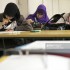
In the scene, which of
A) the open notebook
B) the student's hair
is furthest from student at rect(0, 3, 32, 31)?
the open notebook

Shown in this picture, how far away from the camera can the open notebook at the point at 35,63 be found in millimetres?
362

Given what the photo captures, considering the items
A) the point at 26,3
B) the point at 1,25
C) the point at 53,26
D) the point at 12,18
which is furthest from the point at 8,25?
the point at 26,3

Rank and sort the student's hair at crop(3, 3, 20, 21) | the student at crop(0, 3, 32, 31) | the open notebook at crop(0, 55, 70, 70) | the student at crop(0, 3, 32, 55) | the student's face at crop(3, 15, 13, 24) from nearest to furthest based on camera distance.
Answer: the open notebook at crop(0, 55, 70, 70) < the student at crop(0, 3, 32, 55) < the student at crop(0, 3, 32, 31) < the student's face at crop(3, 15, 13, 24) < the student's hair at crop(3, 3, 20, 21)

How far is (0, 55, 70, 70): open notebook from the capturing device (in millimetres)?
362

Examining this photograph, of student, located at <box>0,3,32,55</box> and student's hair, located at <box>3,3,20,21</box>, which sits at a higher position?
student's hair, located at <box>3,3,20,21</box>

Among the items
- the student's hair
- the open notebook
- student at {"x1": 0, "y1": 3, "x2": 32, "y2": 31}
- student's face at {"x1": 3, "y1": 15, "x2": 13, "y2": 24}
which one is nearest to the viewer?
the open notebook

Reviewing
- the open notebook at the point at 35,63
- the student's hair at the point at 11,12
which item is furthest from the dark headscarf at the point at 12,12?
the open notebook at the point at 35,63

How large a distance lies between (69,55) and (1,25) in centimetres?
205

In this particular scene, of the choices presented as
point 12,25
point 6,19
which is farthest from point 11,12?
point 12,25

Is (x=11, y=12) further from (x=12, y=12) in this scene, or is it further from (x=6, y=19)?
(x=6, y=19)

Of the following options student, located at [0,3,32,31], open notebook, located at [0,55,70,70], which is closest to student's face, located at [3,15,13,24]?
student, located at [0,3,32,31]

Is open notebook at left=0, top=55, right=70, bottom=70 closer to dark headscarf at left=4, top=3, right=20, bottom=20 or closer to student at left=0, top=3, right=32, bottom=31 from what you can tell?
student at left=0, top=3, right=32, bottom=31

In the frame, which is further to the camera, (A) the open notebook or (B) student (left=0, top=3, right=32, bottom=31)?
(B) student (left=0, top=3, right=32, bottom=31)

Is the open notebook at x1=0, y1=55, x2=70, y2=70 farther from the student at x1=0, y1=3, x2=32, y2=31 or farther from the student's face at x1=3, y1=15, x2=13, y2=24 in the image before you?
the student's face at x1=3, y1=15, x2=13, y2=24
